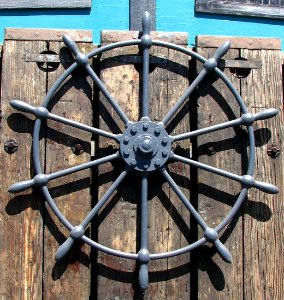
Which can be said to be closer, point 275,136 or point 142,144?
point 142,144

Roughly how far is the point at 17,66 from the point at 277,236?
119 centimetres

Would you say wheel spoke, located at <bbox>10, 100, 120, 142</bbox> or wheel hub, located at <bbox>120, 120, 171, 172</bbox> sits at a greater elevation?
wheel spoke, located at <bbox>10, 100, 120, 142</bbox>

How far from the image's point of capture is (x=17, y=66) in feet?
7.55

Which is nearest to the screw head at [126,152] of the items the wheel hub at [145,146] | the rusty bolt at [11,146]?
the wheel hub at [145,146]

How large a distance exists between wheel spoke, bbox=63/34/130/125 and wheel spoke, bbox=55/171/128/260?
225 millimetres

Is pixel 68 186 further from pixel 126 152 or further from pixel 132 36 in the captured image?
pixel 132 36

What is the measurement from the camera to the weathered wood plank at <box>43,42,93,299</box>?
7.27 feet

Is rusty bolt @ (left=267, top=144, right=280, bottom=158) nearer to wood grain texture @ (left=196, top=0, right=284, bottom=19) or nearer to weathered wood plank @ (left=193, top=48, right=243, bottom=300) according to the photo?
weathered wood plank @ (left=193, top=48, right=243, bottom=300)

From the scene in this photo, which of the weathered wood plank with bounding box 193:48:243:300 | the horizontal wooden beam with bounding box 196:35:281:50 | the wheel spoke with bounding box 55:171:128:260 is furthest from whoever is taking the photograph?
the horizontal wooden beam with bounding box 196:35:281:50

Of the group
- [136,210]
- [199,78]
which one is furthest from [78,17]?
[136,210]

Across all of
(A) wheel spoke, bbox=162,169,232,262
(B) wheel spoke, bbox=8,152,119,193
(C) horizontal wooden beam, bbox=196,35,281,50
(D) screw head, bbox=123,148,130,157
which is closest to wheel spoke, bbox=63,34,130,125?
(D) screw head, bbox=123,148,130,157

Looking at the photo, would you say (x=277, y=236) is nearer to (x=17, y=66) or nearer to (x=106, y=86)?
(x=106, y=86)

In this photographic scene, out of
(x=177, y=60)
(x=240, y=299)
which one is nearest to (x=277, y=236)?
(x=240, y=299)

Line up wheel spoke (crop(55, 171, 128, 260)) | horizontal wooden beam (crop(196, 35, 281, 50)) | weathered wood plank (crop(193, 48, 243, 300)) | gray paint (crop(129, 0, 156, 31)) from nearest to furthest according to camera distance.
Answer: wheel spoke (crop(55, 171, 128, 260)), weathered wood plank (crop(193, 48, 243, 300)), horizontal wooden beam (crop(196, 35, 281, 50)), gray paint (crop(129, 0, 156, 31))
